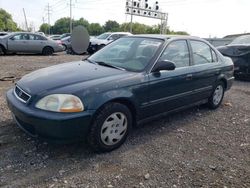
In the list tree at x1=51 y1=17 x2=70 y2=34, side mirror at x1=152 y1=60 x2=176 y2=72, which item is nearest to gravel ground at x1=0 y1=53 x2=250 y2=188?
side mirror at x1=152 y1=60 x2=176 y2=72

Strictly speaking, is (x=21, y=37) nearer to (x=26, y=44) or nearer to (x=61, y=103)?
(x=26, y=44)

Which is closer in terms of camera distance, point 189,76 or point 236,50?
point 189,76

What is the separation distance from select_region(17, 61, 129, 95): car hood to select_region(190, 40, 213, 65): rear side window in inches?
68.6

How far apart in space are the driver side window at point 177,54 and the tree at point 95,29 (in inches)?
3062

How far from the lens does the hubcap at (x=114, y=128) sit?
3547mm

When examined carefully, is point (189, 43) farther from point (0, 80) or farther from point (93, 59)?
point (0, 80)

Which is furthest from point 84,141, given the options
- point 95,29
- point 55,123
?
point 95,29

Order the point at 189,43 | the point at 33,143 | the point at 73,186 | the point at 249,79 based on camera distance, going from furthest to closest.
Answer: the point at 249,79 → the point at 189,43 → the point at 33,143 → the point at 73,186

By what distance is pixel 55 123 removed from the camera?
122 inches

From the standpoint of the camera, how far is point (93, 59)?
15.2 ft

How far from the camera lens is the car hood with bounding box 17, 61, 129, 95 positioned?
343 cm

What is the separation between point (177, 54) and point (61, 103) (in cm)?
228

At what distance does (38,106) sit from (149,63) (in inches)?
67.4

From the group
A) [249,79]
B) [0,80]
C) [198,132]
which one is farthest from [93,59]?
[249,79]
